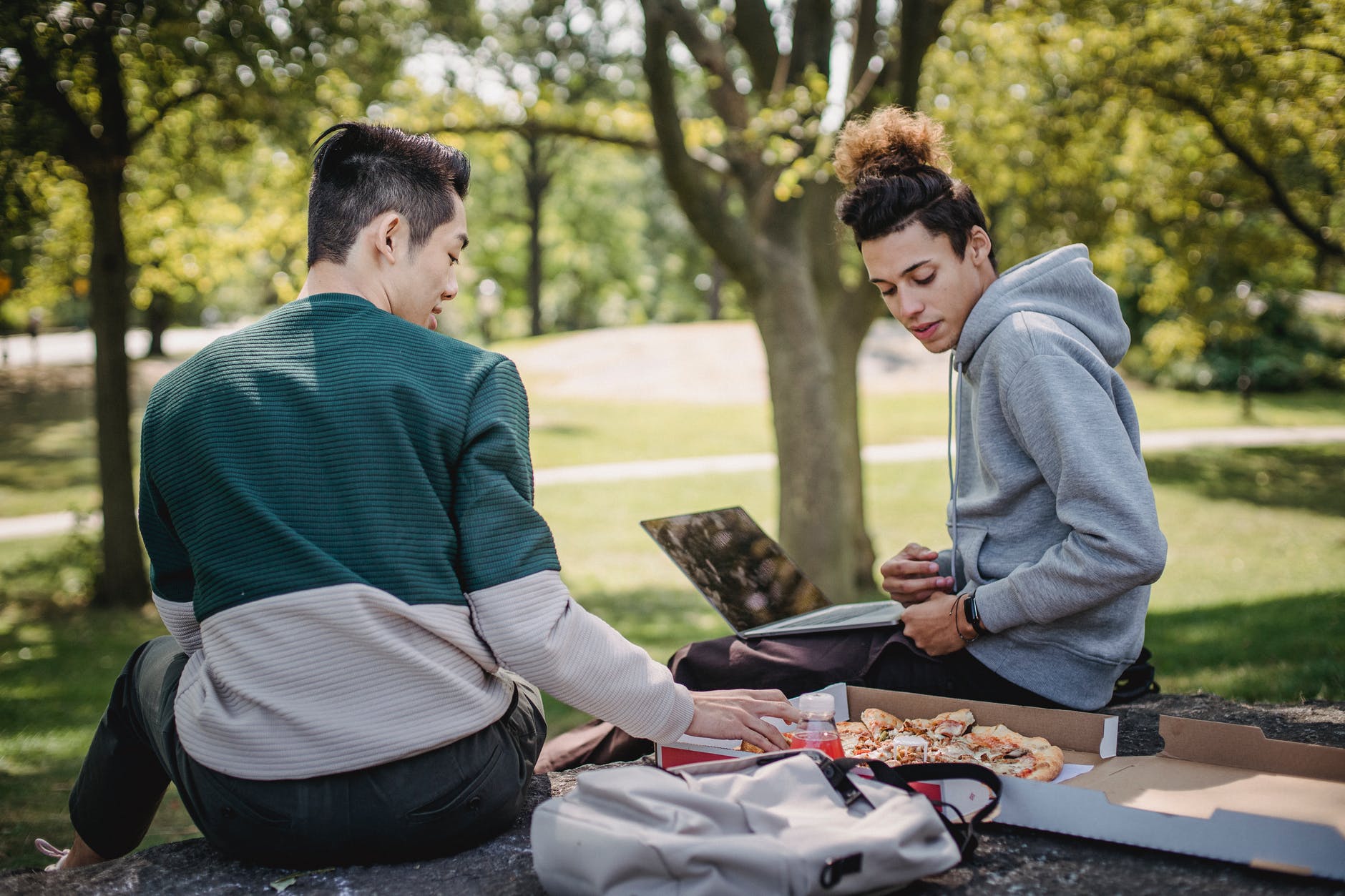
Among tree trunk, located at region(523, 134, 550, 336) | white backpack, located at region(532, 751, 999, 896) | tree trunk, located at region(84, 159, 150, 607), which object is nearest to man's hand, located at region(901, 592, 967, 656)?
white backpack, located at region(532, 751, 999, 896)

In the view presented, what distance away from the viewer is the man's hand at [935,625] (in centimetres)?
291

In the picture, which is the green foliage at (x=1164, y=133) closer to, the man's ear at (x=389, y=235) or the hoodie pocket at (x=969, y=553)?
the hoodie pocket at (x=969, y=553)

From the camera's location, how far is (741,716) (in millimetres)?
2518

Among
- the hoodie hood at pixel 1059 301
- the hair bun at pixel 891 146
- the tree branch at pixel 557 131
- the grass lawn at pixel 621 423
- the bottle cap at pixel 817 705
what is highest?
the tree branch at pixel 557 131

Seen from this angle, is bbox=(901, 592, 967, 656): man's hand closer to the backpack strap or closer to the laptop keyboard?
the laptop keyboard

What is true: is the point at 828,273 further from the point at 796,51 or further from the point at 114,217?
the point at 114,217

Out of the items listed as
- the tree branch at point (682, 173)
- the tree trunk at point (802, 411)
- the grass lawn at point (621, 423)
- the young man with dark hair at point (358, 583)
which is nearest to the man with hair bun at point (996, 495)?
the young man with dark hair at point (358, 583)

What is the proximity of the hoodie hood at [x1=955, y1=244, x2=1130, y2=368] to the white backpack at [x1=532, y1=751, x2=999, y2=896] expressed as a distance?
130 centimetres

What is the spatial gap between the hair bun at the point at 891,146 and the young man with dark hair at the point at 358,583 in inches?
56.1

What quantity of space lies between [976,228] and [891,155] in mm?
336

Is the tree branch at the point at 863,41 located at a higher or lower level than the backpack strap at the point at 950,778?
higher

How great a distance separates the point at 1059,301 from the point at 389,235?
177cm

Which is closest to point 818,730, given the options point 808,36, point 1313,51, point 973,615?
point 973,615

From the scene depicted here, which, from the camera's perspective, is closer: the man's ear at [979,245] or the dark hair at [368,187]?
the dark hair at [368,187]
